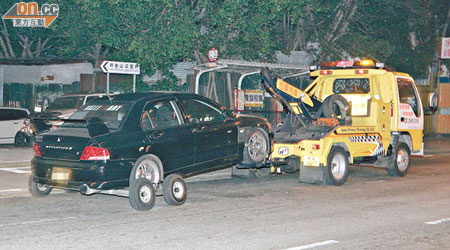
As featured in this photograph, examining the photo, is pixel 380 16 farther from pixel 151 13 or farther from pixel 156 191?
pixel 156 191

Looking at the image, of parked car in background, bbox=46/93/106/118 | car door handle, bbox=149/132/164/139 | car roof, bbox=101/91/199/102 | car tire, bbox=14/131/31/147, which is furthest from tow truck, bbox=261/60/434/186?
car tire, bbox=14/131/31/147

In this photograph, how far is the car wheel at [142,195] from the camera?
941 cm

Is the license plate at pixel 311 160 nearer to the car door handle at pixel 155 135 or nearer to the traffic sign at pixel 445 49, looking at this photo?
the car door handle at pixel 155 135

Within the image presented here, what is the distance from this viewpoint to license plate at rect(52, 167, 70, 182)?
31.2 ft

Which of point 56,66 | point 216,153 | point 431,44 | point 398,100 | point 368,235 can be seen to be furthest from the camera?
point 431,44

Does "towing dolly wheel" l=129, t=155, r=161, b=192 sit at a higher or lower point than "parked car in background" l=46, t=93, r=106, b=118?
lower

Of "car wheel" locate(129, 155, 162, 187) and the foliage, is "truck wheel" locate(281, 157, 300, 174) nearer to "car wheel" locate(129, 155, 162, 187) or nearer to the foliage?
"car wheel" locate(129, 155, 162, 187)

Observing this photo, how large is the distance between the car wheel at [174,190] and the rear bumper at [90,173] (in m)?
0.69

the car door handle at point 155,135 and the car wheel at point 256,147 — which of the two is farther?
the car wheel at point 256,147

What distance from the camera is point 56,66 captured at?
27234mm

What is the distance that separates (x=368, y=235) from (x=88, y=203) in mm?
4882

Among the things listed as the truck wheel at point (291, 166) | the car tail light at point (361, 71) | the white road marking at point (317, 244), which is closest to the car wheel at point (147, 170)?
the white road marking at point (317, 244)

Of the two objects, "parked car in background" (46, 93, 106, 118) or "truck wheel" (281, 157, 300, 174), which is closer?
"truck wheel" (281, 157, 300, 174)

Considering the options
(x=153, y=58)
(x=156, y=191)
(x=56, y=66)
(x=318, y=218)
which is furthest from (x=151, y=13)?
(x=318, y=218)
